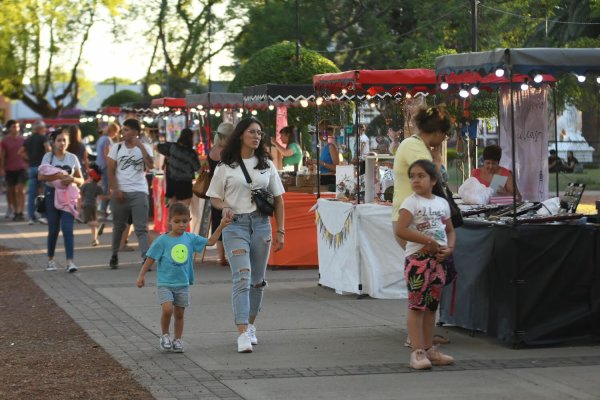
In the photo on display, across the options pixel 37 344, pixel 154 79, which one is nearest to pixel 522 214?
pixel 37 344

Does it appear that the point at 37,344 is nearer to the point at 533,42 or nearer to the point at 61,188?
the point at 61,188

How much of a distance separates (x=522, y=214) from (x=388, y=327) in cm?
148

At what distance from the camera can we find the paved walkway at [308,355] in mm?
7809

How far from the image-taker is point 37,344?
995 centimetres

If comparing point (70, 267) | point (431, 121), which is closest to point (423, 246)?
point (431, 121)

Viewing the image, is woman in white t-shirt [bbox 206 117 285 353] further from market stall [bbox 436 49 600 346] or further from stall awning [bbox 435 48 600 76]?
stall awning [bbox 435 48 600 76]

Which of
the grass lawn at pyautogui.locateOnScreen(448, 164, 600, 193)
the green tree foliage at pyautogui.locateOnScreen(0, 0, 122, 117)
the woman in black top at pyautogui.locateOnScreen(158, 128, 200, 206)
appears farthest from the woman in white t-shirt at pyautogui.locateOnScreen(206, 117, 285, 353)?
the green tree foliage at pyautogui.locateOnScreen(0, 0, 122, 117)

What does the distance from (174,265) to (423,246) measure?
1956 millimetres

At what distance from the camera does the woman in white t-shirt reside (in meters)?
9.34

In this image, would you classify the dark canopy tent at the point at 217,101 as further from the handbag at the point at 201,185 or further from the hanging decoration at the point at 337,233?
the hanging decoration at the point at 337,233

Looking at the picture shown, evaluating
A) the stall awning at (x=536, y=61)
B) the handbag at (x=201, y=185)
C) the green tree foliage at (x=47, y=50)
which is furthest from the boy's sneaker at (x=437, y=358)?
the green tree foliage at (x=47, y=50)

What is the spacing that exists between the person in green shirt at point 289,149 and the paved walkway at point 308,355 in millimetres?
5275

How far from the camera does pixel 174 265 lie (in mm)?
9273

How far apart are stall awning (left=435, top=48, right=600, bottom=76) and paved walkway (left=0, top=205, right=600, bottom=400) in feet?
6.80
